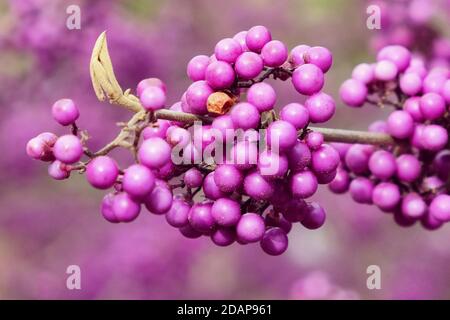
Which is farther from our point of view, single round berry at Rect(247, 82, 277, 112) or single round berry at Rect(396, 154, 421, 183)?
single round berry at Rect(396, 154, 421, 183)

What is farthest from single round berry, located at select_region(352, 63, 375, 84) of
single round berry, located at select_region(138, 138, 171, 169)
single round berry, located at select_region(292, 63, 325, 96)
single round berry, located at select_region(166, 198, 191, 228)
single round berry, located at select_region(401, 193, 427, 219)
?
single round berry, located at select_region(138, 138, 171, 169)

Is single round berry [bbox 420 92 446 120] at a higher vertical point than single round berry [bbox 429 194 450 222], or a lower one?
higher

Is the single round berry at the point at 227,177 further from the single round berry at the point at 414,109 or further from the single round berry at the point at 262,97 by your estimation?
the single round berry at the point at 414,109

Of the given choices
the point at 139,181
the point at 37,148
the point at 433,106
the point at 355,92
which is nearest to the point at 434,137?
the point at 433,106

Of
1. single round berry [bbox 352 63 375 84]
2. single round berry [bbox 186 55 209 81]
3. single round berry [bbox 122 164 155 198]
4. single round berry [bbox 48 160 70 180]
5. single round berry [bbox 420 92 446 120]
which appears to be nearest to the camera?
single round berry [bbox 122 164 155 198]

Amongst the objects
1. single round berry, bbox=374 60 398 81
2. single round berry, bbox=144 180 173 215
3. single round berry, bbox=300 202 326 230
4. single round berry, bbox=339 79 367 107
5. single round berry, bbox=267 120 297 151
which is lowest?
single round berry, bbox=144 180 173 215

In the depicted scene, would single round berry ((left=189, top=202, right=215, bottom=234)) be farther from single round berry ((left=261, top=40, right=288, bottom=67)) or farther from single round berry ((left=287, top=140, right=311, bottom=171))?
single round berry ((left=261, top=40, right=288, bottom=67))

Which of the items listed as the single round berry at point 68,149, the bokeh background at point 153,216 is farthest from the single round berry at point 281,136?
the bokeh background at point 153,216
